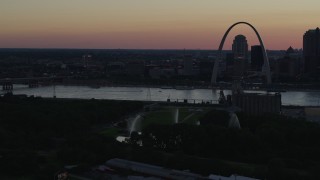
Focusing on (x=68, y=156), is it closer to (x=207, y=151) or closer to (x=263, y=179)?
(x=207, y=151)

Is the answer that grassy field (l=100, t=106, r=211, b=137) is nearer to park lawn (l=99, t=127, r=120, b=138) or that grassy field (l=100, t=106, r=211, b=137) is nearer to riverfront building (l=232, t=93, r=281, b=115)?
park lawn (l=99, t=127, r=120, b=138)

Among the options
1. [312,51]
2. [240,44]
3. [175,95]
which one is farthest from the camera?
[240,44]

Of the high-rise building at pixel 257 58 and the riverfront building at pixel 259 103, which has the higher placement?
the high-rise building at pixel 257 58

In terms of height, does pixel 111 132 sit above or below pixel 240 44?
below

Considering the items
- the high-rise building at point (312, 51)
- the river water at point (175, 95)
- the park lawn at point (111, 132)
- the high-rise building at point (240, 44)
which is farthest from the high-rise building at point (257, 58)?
the park lawn at point (111, 132)

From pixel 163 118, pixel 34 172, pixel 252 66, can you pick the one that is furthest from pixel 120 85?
pixel 34 172

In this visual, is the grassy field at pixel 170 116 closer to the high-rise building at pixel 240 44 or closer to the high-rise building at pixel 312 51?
the high-rise building at pixel 312 51

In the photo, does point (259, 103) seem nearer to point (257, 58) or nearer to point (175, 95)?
point (175, 95)

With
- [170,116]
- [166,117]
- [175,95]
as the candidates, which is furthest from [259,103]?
[175,95]

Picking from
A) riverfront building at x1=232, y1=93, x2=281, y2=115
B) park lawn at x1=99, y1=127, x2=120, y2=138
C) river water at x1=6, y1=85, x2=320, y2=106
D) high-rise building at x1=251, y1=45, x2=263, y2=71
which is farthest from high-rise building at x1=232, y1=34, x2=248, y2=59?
park lawn at x1=99, y1=127, x2=120, y2=138
